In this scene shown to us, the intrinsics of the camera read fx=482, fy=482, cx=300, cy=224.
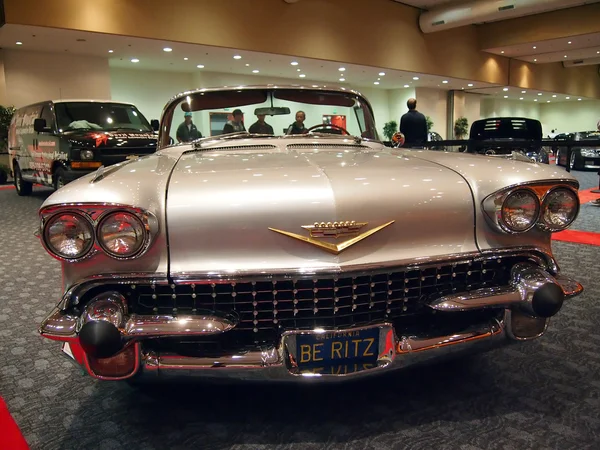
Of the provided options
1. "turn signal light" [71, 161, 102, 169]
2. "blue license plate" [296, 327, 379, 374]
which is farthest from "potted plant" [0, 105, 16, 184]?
"blue license plate" [296, 327, 379, 374]

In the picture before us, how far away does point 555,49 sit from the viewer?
19375mm

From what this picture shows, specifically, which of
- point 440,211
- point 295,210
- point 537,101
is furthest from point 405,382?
point 537,101

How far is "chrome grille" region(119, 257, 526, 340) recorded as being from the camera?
62.4 inches

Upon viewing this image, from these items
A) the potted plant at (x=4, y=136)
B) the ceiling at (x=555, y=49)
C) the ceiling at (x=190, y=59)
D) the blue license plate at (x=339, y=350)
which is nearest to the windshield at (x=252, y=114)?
the blue license plate at (x=339, y=350)

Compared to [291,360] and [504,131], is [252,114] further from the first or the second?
[504,131]

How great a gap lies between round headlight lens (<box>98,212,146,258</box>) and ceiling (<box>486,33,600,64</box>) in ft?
61.3

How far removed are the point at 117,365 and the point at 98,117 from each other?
6.96m

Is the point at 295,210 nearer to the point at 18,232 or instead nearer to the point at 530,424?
the point at 530,424

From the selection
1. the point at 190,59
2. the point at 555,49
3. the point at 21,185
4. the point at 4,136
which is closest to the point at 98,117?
the point at 21,185

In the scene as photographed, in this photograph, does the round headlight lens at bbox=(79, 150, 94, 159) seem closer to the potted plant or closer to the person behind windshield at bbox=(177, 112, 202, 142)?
the person behind windshield at bbox=(177, 112, 202, 142)

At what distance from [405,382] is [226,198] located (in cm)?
115

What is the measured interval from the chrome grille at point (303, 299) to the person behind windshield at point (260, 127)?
157cm

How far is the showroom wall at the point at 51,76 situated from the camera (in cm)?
1237

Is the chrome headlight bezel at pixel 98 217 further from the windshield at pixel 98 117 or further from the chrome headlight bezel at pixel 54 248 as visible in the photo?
the windshield at pixel 98 117
